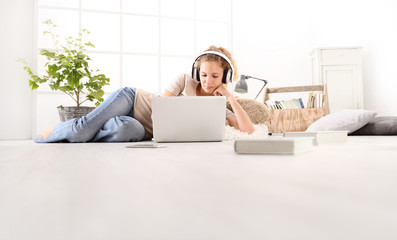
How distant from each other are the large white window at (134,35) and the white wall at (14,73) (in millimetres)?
154

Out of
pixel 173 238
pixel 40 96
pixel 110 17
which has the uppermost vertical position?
pixel 110 17

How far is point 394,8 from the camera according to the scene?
4434 millimetres

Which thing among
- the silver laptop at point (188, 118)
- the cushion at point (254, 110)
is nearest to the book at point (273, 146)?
the silver laptop at point (188, 118)

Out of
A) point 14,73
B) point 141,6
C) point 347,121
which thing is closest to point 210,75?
point 347,121

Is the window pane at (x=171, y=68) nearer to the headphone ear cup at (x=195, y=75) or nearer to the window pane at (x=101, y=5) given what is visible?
the window pane at (x=101, y=5)

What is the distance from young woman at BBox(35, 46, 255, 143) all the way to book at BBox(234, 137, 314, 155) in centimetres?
112

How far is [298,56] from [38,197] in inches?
221

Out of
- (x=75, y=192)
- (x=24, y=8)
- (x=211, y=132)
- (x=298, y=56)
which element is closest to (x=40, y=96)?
(x=24, y=8)

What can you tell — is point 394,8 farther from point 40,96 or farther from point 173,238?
point 173,238

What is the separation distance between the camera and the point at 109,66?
468 cm

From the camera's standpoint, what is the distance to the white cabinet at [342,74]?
4.88 metres

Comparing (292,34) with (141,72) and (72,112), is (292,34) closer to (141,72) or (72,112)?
(141,72)

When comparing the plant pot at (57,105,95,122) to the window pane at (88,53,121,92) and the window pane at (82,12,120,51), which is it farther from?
the window pane at (82,12,120,51)

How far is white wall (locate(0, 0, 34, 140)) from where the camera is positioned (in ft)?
14.0
